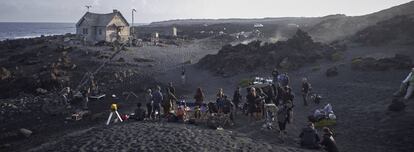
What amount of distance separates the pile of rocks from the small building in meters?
36.4

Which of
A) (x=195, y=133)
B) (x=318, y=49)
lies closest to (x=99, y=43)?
(x=318, y=49)

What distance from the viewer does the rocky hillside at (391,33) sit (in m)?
40.5

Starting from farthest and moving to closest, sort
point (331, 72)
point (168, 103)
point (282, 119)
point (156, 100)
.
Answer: point (331, 72) < point (168, 103) < point (156, 100) < point (282, 119)

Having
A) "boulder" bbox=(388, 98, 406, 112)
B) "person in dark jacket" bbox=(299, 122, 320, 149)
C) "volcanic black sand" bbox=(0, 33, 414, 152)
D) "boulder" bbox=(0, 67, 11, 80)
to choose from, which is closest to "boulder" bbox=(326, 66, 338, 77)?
"volcanic black sand" bbox=(0, 33, 414, 152)

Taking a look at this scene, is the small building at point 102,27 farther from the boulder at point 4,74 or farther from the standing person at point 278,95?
the standing person at point 278,95

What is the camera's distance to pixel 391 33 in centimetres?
4178

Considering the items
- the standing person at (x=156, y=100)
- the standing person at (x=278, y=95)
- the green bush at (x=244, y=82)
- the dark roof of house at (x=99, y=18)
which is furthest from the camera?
the dark roof of house at (x=99, y=18)

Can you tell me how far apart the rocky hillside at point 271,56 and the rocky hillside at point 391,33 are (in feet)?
10.3

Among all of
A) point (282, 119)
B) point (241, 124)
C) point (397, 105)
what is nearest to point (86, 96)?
point (241, 124)

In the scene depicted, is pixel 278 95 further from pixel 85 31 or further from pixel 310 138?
pixel 85 31

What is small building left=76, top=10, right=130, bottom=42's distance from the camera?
6159 centimetres

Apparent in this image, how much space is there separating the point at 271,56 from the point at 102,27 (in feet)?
95.3

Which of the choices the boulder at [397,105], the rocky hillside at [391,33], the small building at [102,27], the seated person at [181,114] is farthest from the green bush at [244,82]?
the small building at [102,27]

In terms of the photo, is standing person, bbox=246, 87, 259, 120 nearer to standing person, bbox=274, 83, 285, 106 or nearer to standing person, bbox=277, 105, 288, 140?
standing person, bbox=274, 83, 285, 106
